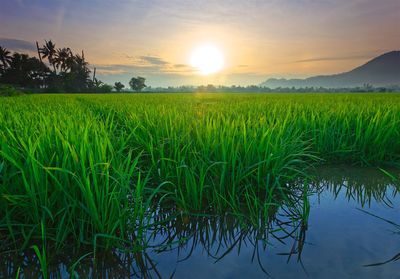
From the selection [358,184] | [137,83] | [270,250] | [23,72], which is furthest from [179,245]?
[137,83]

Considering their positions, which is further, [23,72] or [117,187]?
[23,72]

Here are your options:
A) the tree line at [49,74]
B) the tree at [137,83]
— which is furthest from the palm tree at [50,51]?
the tree at [137,83]

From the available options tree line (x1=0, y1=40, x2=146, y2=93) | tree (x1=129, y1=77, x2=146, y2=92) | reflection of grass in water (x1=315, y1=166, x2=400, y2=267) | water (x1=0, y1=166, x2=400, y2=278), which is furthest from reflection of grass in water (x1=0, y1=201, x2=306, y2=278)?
tree (x1=129, y1=77, x2=146, y2=92)

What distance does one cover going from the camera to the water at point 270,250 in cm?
148

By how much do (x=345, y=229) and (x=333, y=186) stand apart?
3.29 ft

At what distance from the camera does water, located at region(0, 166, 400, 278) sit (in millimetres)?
1479

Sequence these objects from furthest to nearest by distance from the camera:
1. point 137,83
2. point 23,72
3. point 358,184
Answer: point 137,83 < point 23,72 < point 358,184

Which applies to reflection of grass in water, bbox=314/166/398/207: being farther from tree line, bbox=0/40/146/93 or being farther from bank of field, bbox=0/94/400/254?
tree line, bbox=0/40/146/93

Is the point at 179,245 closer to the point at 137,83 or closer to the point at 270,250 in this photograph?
the point at 270,250

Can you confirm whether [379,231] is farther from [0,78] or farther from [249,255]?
[0,78]

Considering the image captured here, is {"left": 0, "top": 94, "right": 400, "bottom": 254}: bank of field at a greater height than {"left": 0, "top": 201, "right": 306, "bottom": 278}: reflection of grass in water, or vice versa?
{"left": 0, "top": 94, "right": 400, "bottom": 254}: bank of field

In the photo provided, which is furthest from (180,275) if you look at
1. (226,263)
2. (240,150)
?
(240,150)

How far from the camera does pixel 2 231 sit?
1.87 meters

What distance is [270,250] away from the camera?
166 centimetres
